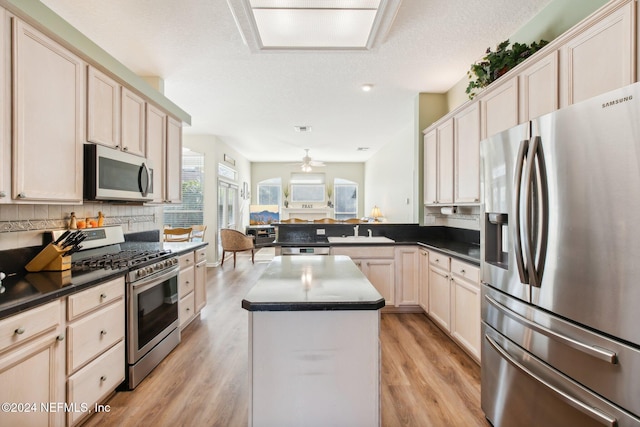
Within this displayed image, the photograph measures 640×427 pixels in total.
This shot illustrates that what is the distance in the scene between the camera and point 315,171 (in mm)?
9617

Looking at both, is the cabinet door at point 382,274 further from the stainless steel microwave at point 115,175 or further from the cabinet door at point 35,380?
the cabinet door at point 35,380

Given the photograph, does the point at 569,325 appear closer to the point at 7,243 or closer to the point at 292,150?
the point at 7,243

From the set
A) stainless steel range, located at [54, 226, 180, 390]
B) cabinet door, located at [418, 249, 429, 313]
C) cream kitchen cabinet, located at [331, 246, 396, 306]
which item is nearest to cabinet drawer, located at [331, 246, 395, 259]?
cream kitchen cabinet, located at [331, 246, 396, 306]

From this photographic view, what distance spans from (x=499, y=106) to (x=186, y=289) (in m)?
3.28

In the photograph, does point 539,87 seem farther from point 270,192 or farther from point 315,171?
point 270,192

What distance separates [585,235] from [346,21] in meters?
1.97

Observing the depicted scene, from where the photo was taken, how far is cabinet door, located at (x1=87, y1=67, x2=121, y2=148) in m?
1.99

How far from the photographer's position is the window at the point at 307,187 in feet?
31.7

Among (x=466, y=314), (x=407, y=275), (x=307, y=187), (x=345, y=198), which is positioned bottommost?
(x=466, y=314)

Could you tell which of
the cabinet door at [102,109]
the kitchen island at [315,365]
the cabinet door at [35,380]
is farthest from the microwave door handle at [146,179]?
the kitchen island at [315,365]

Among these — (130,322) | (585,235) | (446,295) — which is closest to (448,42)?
(585,235)

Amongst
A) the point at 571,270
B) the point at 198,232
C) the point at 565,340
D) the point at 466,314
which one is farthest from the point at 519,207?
the point at 198,232

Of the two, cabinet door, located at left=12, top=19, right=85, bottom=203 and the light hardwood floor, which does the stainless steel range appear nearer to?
the light hardwood floor

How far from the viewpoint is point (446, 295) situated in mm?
2738
